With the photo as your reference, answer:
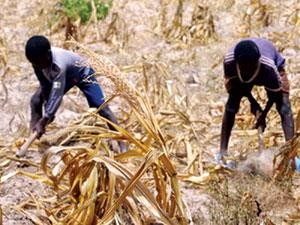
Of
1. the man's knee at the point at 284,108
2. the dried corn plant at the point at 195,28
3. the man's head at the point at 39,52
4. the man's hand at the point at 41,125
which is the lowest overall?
the dried corn plant at the point at 195,28

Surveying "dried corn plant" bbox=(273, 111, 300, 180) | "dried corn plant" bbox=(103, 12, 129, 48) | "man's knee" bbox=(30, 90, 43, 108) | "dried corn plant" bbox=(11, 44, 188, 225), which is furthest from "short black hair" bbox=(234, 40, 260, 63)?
"dried corn plant" bbox=(103, 12, 129, 48)

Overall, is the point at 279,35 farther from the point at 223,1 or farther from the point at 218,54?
the point at 223,1

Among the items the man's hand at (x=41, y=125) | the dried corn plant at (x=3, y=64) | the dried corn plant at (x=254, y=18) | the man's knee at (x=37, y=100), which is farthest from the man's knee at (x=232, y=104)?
the dried corn plant at (x=254, y=18)

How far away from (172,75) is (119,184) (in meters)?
4.02

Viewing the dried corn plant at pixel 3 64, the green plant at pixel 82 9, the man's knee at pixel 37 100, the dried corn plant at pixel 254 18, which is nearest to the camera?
the man's knee at pixel 37 100

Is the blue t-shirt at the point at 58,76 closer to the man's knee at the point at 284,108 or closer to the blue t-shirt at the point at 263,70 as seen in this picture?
the blue t-shirt at the point at 263,70

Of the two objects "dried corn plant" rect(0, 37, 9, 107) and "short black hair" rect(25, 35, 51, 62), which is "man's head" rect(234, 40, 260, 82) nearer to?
"short black hair" rect(25, 35, 51, 62)

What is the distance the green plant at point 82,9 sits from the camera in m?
10.1

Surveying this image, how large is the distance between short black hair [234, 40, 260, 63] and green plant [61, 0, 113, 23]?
16.7 feet

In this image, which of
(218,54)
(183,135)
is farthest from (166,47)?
→ (183,135)

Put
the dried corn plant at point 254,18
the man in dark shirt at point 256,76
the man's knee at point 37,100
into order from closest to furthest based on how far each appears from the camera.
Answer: the man in dark shirt at point 256,76, the man's knee at point 37,100, the dried corn plant at point 254,18

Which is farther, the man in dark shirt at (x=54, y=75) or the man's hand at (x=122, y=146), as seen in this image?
the man's hand at (x=122, y=146)

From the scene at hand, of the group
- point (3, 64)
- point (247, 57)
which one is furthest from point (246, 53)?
point (3, 64)

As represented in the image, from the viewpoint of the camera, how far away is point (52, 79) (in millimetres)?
5762
